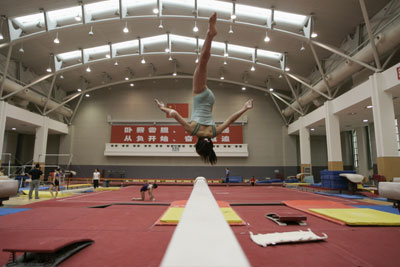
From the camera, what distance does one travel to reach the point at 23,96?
48.2 ft

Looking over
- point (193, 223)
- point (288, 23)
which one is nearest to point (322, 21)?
point (288, 23)

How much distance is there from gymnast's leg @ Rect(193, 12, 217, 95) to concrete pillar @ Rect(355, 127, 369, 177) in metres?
18.0

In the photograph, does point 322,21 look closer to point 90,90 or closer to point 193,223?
point 193,223

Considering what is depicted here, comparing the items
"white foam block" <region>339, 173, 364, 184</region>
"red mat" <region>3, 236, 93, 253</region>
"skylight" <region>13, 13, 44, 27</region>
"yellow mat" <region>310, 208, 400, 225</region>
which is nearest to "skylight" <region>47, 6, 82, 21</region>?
"skylight" <region>13, 13, 44, 27</region>

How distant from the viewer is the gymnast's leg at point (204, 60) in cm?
314

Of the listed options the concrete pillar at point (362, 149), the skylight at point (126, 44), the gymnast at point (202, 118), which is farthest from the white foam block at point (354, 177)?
the skylight at point (126, 44)

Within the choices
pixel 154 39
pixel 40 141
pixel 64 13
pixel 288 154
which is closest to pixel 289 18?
pixel 154 39

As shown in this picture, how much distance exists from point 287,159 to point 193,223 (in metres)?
19.7

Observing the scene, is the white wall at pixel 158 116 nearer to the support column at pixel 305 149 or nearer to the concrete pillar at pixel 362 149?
the support column at pixel 305 149

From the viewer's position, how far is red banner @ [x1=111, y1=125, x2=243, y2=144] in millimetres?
19078

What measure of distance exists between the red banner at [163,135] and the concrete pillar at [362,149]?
337 inches

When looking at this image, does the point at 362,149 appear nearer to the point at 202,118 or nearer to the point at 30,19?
the point at 202,118

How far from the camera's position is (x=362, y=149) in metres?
17.5

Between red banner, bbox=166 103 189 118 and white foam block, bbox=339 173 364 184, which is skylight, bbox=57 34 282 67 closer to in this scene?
red banner, bbox=166 103 189 118
